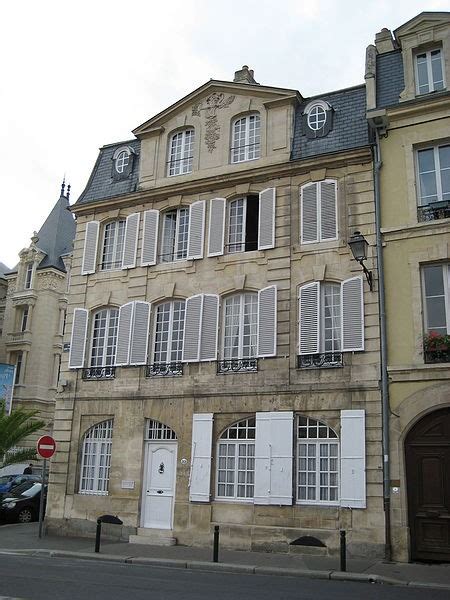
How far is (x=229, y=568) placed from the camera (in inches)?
463

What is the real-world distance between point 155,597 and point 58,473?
9486mm

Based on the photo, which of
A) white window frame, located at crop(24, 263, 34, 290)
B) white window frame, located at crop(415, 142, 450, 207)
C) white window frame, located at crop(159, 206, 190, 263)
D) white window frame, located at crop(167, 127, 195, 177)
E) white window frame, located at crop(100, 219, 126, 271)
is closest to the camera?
white window frame, located at crop(415, 142, 450, 207)

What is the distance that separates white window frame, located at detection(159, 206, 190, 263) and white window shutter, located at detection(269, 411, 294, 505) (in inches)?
209

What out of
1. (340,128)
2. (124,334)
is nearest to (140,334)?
(124,334)

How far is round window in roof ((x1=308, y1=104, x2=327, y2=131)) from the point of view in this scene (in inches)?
651

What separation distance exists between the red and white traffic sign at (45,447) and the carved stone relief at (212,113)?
883 cm

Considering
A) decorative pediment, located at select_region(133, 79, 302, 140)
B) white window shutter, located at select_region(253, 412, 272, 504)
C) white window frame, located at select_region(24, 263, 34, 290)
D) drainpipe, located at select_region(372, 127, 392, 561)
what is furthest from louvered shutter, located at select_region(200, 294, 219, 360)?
white window frame, located at select_region(24, 263, 34, 290)

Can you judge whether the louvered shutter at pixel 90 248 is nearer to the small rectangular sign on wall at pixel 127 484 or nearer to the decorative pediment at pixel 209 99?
the decorative pediment at pixel 209 99

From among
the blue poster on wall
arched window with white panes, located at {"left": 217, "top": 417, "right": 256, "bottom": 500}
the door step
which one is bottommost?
the door step

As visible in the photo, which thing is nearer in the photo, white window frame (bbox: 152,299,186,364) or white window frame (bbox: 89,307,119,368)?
white window frame (bbox: 152,299,186,364)

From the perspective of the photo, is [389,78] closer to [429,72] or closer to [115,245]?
[429,72]

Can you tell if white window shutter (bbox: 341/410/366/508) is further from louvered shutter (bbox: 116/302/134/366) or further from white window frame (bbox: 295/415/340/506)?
louvered shutter (bbox: 116/302/134/366)

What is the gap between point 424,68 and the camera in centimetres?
1520

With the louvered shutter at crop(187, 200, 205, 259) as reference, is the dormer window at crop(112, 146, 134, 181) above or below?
above
